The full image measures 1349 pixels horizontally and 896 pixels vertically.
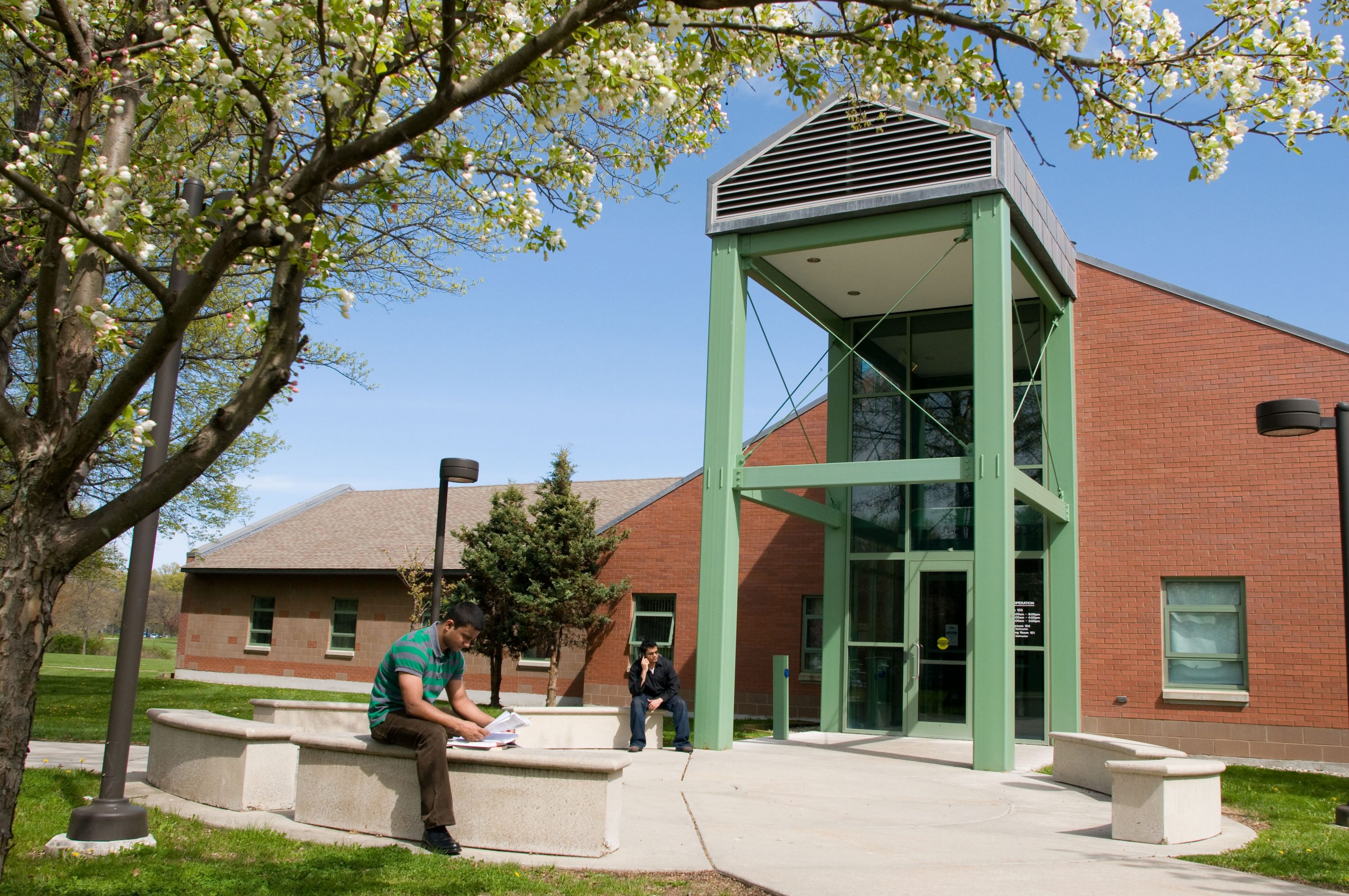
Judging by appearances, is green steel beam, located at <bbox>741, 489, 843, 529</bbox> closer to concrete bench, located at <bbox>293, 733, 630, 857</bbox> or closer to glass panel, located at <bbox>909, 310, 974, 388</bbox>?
glass panel, located at <bbox>909, 310, 974, 388</bbox>

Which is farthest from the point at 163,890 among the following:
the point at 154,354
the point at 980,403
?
the point at 980,403

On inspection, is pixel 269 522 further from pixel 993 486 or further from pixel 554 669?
pixel 993 486

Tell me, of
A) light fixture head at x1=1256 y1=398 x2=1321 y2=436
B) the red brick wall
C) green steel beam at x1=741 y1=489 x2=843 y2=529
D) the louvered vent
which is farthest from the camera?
green steel beam at x1=741 y1=489 x2=843 y2=529

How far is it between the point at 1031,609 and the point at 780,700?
164 inches

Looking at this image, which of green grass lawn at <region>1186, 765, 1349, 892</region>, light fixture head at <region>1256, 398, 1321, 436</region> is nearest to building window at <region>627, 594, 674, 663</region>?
green grass lawn at <region>1186, 765, 1349, 892</region>

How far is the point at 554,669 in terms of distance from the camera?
2138 centimetres

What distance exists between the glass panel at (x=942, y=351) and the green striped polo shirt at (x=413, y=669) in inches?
480

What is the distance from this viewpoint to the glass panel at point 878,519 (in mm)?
17188

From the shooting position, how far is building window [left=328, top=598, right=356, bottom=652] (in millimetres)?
27109

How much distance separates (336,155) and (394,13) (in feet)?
4.77

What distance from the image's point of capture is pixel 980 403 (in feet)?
43.2

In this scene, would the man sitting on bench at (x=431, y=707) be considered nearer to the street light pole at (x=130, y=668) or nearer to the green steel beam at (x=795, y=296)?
the street light pole at (x=130, y=668)

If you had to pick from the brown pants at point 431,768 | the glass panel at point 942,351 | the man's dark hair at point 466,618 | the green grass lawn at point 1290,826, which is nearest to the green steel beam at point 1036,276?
the glass panel at point 942,351

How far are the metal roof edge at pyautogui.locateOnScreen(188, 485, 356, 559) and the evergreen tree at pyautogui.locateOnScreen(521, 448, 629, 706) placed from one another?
12.9m
